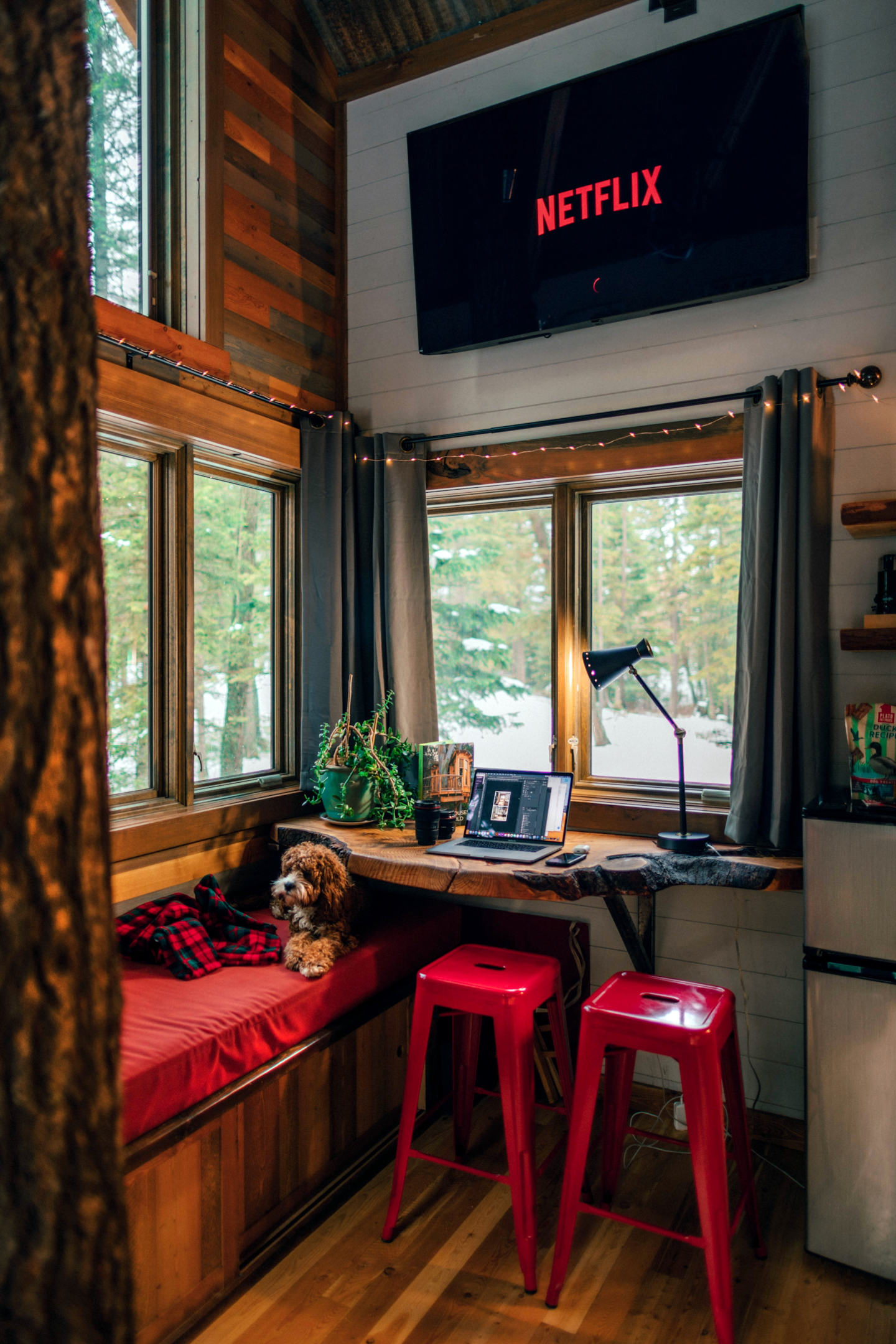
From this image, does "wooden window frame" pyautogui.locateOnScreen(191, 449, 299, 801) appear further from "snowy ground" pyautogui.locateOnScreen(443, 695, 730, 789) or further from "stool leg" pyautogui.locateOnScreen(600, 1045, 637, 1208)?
"stool leg" pyautogui.locateOnScreen(600, 1045, 637, 1208)

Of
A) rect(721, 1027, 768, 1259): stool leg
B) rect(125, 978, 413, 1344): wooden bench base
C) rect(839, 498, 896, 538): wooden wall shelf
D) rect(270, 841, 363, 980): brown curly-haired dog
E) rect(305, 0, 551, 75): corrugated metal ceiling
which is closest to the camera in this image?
rect(125, 978, 413, 1344): wooden bench base

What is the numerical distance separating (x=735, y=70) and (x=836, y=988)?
2.48m

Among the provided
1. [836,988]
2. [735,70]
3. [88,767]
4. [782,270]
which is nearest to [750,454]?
[782,270]

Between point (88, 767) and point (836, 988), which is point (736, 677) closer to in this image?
point (836, 988)

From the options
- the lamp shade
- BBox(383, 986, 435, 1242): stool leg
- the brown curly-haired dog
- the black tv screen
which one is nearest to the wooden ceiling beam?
the black tv screen

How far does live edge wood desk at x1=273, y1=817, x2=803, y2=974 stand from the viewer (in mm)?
2211

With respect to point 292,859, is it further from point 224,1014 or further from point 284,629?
point 284,629

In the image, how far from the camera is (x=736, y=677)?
2471mm

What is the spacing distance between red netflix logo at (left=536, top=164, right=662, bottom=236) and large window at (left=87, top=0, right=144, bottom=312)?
4.20 ft

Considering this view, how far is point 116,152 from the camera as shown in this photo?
103 inches

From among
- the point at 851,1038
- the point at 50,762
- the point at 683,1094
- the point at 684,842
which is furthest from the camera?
the point at 684,842

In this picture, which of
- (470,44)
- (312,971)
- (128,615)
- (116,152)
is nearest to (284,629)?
(128,615)

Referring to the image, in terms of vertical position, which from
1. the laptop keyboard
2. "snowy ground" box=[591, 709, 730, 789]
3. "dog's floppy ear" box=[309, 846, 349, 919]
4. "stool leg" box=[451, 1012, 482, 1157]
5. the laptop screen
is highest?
"snowy ground" box=[591, 709, 730, 789]

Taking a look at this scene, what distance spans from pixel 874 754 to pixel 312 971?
1.51 m
